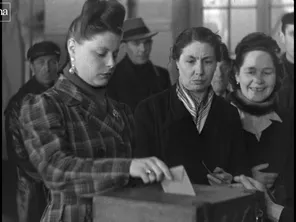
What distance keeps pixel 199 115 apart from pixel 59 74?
1.95 feet

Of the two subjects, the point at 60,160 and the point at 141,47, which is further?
the point at 141,47

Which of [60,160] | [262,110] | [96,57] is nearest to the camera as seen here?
[60,160]

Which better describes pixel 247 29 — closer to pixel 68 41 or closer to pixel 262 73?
pixel 262 73

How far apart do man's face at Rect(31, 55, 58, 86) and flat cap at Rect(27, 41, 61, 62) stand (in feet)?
0.06

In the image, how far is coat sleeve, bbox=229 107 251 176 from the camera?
211cm

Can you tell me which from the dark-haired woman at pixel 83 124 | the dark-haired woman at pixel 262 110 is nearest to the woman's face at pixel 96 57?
the dark-haired woman at pixel 83 124

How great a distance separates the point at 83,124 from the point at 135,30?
52 centimetres

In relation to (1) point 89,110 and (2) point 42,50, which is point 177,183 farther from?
(2) point 42,50

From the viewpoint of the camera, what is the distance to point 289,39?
2.13 metres

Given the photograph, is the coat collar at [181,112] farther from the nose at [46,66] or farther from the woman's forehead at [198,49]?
the nose at [46,66]

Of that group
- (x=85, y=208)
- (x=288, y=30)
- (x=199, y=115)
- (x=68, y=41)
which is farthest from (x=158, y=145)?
(x=288, y=30)

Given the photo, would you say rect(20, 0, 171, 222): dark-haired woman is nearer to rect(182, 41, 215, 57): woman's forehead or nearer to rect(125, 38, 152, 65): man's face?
rect(125, 38, 152, 65): man's face

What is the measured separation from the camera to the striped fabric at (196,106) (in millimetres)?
2109

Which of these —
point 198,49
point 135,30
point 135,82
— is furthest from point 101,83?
point 198,49
